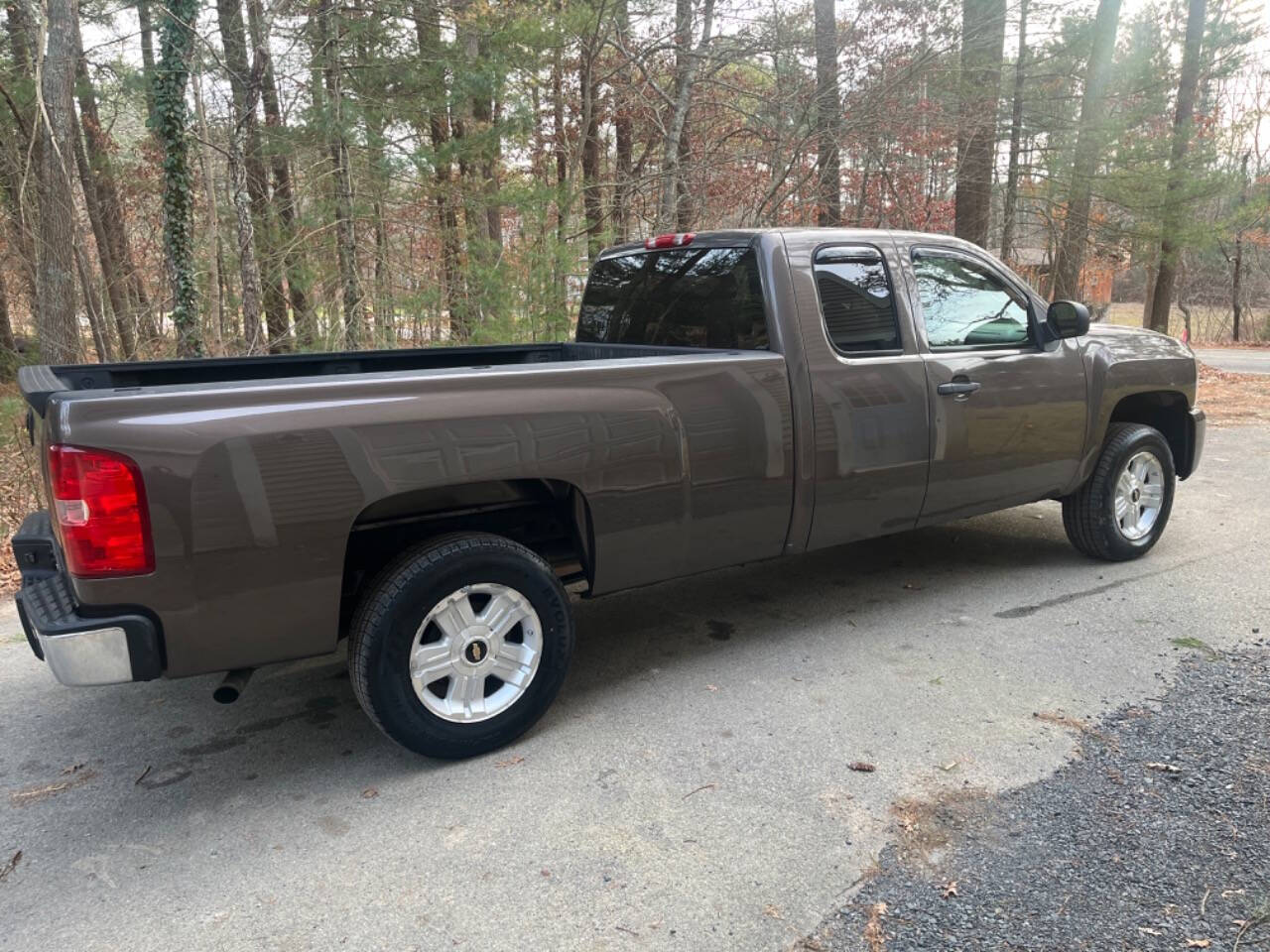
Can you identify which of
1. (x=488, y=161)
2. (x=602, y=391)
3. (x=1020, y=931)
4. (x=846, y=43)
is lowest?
(x=1020, y=931)

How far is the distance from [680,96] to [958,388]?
7539 mm

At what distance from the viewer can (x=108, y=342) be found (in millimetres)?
10656

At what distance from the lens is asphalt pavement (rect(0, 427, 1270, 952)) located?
7.88ft

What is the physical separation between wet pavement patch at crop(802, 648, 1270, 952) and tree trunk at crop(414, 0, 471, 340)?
28.8 feet

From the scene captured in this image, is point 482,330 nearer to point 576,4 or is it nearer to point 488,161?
point 488,161

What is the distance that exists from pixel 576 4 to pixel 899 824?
10399 millimetres

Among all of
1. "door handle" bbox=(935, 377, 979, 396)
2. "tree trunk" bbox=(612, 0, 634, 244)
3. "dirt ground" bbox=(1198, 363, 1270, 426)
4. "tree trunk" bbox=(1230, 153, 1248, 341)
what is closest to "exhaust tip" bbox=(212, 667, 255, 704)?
"door handle" bbox=(935, 377, 979, 396)

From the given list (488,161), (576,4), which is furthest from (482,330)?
(576,4)

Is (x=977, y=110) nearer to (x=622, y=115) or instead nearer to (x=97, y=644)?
(x=622, y=115)

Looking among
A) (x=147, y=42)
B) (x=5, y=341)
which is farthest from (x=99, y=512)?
(x=5, y=341)

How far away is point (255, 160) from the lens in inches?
440

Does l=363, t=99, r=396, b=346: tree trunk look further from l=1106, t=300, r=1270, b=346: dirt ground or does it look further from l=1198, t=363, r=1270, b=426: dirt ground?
l=1106, t=300, r=1270, b=346: dirt ground

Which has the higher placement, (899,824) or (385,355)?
(385,355)

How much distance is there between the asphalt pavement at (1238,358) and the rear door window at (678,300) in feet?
60.6
